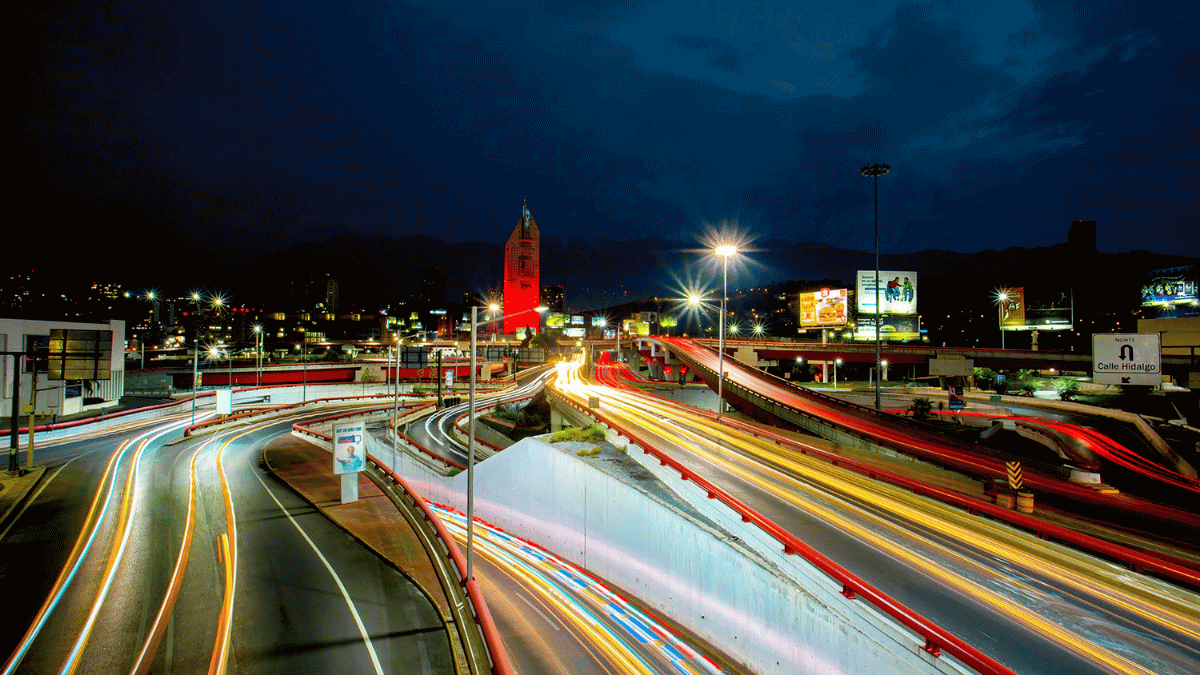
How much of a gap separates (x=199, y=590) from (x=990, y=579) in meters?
20.3

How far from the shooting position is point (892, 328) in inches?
2397

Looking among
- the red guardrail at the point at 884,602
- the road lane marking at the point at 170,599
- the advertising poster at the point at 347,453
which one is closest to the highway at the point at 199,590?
the road lane marking at the point at 170,599

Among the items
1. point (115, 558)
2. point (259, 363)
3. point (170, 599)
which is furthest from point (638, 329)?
point (170, 599)

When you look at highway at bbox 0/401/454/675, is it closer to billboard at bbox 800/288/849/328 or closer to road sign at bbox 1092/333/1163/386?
road sign at bbox 1092/333/1163/386

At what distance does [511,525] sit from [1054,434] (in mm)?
31249

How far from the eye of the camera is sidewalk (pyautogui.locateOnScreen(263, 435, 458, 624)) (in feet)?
47.8

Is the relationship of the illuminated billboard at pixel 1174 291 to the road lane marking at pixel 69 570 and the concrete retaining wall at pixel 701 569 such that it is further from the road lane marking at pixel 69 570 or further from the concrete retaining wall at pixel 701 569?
the road lane marking at pixel 69 570

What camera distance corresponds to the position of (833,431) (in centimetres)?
2453

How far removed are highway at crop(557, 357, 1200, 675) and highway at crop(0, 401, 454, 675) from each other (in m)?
10.6

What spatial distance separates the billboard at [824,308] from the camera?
2542 inches

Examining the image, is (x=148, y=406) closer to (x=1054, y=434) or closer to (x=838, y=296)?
(x=1054, y=434)

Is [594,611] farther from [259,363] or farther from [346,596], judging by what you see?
[259,363]

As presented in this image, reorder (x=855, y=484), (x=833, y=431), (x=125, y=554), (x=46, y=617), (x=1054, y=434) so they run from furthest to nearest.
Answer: (x=1054, y=434)
(x=833, y=431)
(x=855, y=484)
(x=125, y=554)
(x=46, y=617)

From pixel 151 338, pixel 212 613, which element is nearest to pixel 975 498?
pixel 212 613
